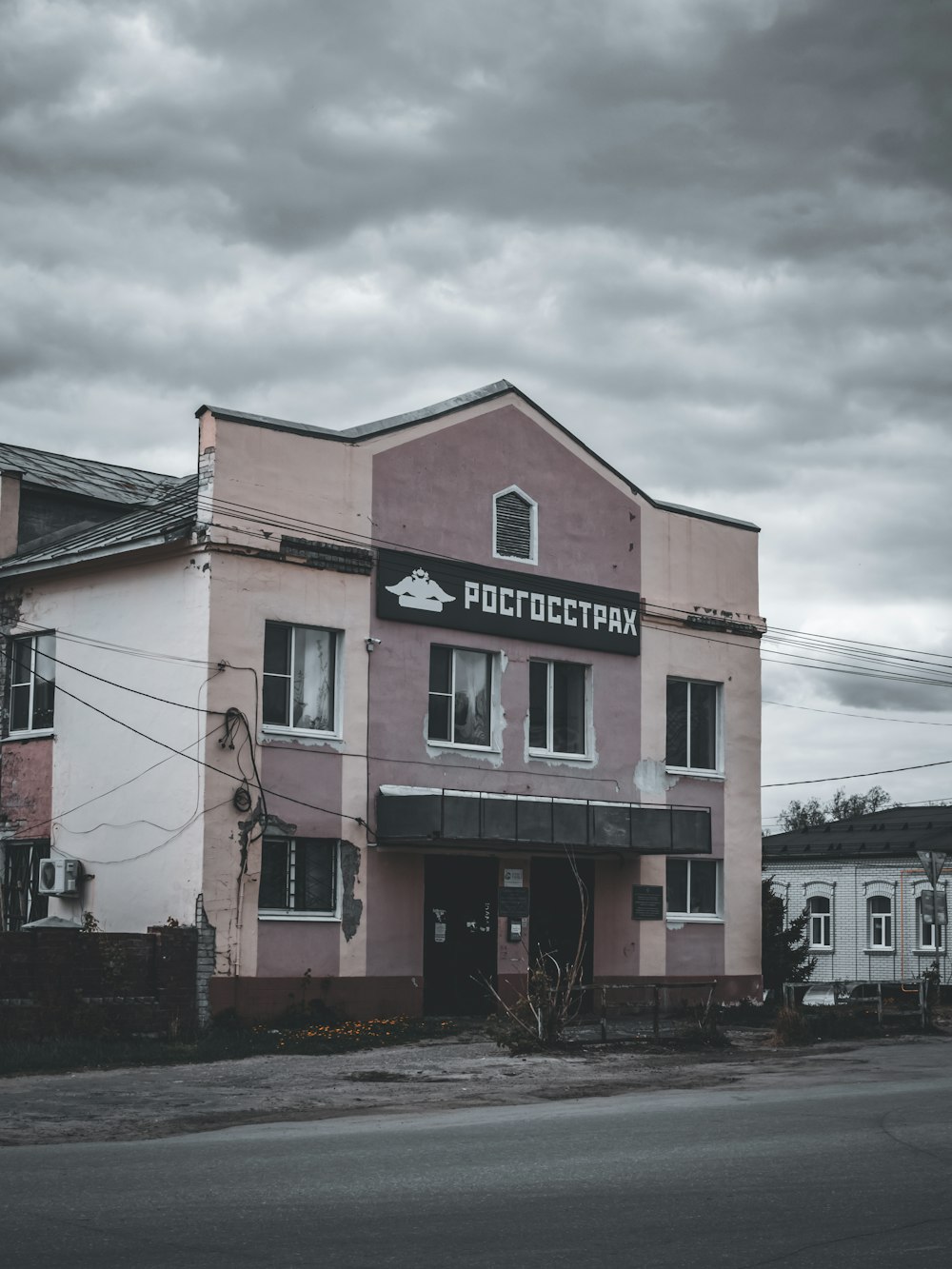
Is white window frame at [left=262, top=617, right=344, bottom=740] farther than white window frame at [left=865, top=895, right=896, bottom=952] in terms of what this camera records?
No

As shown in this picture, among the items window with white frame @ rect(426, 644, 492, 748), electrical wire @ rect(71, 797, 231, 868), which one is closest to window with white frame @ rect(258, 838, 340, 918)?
electrical wire @ rect(71, 797, 231, 868)

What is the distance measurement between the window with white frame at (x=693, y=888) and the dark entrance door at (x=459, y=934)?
157 inches

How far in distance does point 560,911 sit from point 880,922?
66.5ft

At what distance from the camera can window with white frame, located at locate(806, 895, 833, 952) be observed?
146 feet

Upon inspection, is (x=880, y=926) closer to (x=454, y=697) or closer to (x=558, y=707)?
(x=558, y=707)

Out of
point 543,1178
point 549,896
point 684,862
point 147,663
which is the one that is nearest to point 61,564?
point 147,663

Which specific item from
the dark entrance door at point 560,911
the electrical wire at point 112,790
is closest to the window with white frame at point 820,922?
the dark entrance door at point 560,911

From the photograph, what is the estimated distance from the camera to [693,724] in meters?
28.3

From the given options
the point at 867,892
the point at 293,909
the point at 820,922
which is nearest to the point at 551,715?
the point at 293,909

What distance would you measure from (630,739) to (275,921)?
764 cm

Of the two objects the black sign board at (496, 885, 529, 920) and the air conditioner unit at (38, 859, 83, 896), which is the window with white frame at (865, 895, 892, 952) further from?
the air conditioner unit at (38, 859, 83, 896)

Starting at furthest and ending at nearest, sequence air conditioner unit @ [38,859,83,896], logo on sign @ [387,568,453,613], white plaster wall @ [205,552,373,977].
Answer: logo on sign @ [387,568,453,613] < air conditioner unit @ [38,859,83,896] < white plaster wall @ [205,552,373,977]

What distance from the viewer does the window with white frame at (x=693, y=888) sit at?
Answer: 27.5 m

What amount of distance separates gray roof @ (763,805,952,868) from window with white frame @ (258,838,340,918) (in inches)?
909
